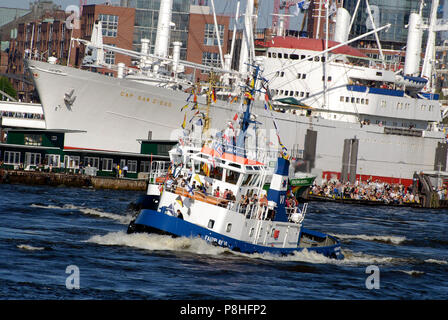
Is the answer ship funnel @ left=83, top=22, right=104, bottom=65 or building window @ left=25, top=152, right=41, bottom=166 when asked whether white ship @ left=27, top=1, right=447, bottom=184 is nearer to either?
ship funnel @ left=83, top=22, right=104, bottom=65

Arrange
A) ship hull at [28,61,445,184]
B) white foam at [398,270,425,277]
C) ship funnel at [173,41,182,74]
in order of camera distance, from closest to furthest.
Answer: white foam at [398,270,425,277], ship hull at [28,61,445,184], ship funnel at [173,41,182,74]

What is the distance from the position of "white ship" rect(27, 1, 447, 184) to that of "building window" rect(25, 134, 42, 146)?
310 cm

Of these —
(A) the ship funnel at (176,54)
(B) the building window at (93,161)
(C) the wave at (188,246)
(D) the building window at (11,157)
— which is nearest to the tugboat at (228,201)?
(C) the wave at (188,246)

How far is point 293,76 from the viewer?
102125mm

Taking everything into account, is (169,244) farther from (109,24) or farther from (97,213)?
(109,24)

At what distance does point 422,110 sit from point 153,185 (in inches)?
2542

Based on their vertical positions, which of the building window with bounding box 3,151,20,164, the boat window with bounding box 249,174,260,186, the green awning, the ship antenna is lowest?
the building window with bounding box 3,151,20,164

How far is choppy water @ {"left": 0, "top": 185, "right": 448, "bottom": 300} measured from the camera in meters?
26.4

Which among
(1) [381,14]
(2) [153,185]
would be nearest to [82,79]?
(2) [153,185]

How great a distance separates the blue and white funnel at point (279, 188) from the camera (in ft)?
123

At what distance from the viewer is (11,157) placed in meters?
77.6

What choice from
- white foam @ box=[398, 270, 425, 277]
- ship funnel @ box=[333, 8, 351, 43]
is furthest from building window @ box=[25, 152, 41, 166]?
ship funnel @ box=[333, 8, 351, 43]

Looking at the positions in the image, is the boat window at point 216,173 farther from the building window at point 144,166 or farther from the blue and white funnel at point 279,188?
the building window at point 144,166

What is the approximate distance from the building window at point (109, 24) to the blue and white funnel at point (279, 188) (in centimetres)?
10712
